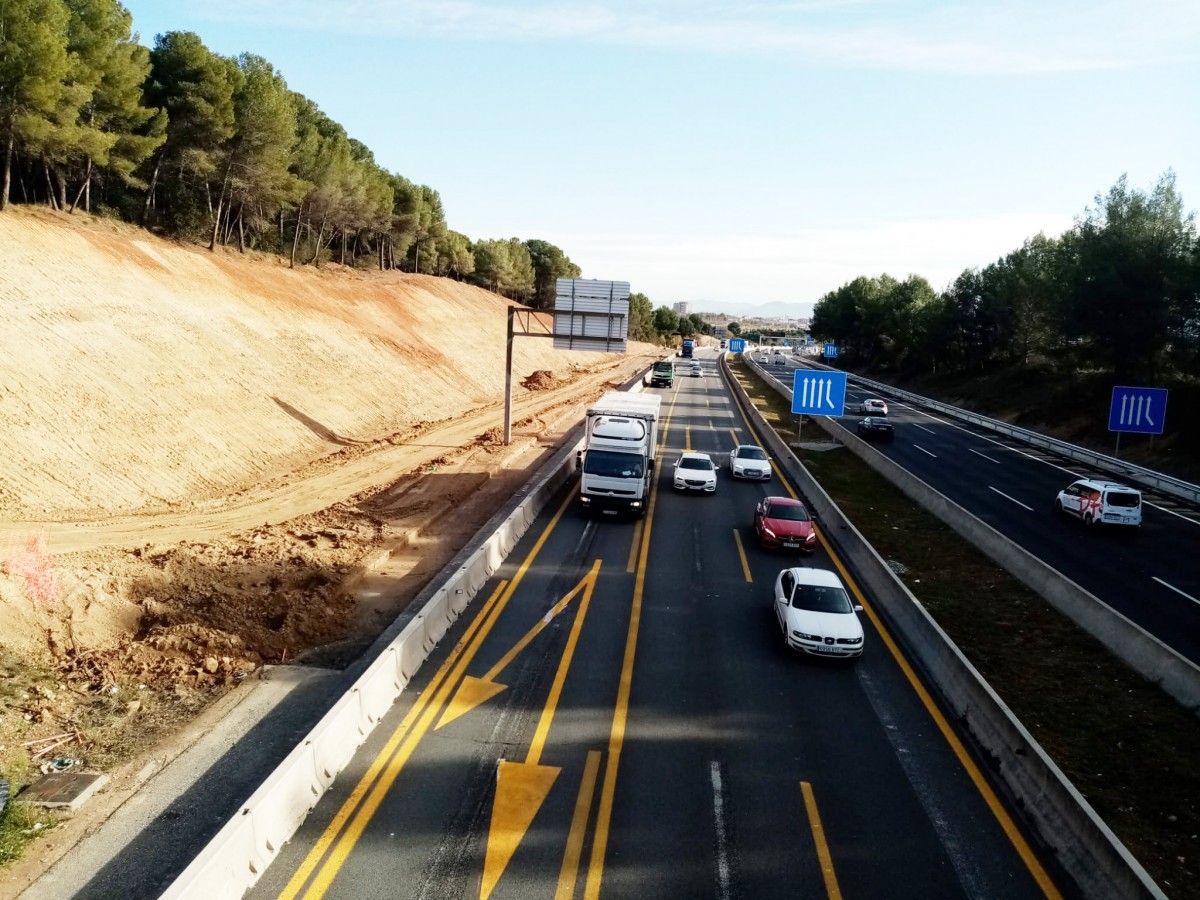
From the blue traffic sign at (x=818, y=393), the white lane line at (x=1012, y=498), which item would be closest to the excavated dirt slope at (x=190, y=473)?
the blue traffic sign at (x=818, y=393)

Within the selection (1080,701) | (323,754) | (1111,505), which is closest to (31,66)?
(323,754)

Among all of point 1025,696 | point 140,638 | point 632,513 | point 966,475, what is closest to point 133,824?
point 140,638

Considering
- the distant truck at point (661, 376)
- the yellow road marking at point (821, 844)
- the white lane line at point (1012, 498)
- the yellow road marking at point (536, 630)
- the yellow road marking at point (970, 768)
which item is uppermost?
the distant truck at point (661, 376)

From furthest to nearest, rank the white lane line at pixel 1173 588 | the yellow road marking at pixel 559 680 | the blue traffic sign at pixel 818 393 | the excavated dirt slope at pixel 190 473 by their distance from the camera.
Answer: the blue traffic sign at pixel 818 393
the white lane line at pixel 1173 588
the excavated dirt slope at pixel 190 473
the yellow road marking at pixel 559 680

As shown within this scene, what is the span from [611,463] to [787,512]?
231 inches

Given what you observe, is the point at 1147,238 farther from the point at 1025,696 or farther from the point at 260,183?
the point at 260,183

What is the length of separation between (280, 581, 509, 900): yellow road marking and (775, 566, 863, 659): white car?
20.9 ft

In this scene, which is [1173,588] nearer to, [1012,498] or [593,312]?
[1012,498]

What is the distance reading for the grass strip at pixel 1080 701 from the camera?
10.6 m

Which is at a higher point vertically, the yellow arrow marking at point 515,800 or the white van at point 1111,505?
the white van at point 1111,505

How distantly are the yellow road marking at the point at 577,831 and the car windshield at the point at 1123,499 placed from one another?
2366 centimetres

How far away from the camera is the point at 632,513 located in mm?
25094

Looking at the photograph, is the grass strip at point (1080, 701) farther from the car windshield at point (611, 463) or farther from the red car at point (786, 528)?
the car windshield at point (611, 463)

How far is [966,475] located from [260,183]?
49185 mm
